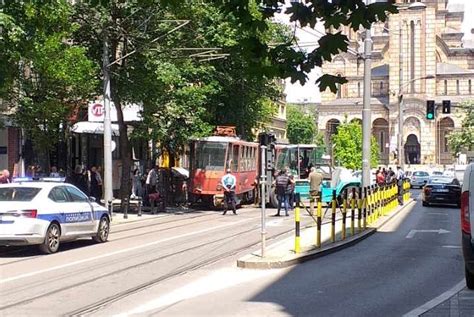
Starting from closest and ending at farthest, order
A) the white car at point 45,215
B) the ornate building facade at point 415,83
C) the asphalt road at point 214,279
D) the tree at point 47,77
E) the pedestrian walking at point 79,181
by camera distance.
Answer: the asphalt road at point 214,279 < the white car at point 45,215 < the tree at point 47,77 < the pedestrian walking at point 79,181 < the ornate building facade at point 415,83

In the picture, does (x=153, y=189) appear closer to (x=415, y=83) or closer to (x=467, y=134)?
(x=467, y=134)

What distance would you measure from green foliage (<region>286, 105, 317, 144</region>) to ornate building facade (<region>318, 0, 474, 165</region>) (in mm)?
7867

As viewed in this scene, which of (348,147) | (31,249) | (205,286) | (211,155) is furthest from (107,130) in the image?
(348,147)

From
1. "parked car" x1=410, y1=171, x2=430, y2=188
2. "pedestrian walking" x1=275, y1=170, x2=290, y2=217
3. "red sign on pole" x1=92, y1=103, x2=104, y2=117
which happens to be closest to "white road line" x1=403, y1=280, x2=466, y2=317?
"red sign on pole" x1=92, y1=103, x2=104, y2=117

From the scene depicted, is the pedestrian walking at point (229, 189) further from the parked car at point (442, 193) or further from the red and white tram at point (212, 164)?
the parked car at point (442, 193)

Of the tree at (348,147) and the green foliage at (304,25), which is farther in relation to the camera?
the tree at (348,147)

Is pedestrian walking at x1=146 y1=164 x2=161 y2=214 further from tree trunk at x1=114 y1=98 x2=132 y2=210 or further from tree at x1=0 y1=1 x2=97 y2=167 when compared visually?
tree at x1=0 y1=1 x2=97 y2=167

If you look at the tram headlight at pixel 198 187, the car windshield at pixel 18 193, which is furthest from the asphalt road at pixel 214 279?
the tram headlight at pixel 198 187

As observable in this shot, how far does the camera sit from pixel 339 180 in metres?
32.5

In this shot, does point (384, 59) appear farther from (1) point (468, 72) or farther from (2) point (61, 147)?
(2) point (61, 147)

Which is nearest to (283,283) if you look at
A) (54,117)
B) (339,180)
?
(54,117)

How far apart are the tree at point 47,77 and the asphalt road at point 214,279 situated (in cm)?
545

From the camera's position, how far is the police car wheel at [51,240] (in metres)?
15.5

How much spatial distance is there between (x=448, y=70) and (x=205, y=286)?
10858 centimetres
